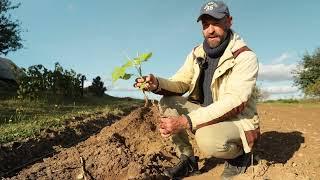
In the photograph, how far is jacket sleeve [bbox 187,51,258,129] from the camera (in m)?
4.63

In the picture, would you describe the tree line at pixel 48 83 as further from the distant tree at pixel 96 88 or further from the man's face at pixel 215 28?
the man's face at pixel 215 28

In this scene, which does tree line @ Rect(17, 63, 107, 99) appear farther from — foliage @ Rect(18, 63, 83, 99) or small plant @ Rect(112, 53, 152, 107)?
small plant @ Rect(112, 53, 152, 107)

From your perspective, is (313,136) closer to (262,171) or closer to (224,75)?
(262,171)

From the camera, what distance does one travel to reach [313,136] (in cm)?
725

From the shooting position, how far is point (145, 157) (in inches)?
247

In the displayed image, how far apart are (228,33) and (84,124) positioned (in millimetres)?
5836

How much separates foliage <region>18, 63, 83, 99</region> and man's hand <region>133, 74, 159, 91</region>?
38.1ft

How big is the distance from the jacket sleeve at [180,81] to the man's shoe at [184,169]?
719 millimetres

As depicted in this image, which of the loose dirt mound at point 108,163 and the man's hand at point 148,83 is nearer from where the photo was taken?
the man's hand at point 148,83

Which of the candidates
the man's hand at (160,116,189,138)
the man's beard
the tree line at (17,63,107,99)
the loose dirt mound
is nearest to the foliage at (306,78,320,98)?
the tree line at (17,63,107,99)

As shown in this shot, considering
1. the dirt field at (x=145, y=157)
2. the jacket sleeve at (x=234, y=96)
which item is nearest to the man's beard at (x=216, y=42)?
the jacket sleeve at (x=234, y=96)

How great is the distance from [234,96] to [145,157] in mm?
1978

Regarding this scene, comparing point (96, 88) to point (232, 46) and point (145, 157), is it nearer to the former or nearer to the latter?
point (145, 157)

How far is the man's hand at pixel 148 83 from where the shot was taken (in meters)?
5.08
